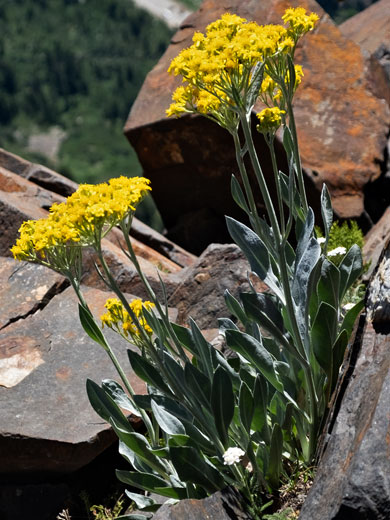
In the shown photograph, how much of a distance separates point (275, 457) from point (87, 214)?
4.81ft

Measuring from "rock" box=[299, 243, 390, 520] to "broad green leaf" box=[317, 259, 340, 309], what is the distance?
189 mm

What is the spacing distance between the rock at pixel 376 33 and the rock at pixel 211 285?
142 inches

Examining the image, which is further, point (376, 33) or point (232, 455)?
point (376, 33)

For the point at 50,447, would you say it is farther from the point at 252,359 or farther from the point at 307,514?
the point at 307,514

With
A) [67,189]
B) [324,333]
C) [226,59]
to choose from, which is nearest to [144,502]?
[324,333]

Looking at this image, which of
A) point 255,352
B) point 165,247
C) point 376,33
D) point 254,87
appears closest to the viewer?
point 254,87

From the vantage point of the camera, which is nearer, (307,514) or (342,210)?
(307,514)

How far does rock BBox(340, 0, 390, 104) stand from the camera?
957 centimetres

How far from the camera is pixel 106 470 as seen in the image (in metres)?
5.51

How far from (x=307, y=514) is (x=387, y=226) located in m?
4.19

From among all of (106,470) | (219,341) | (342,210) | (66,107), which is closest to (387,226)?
(342,210)

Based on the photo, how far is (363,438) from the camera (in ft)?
11.0

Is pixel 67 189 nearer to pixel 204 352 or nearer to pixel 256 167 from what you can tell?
pixel 204 352

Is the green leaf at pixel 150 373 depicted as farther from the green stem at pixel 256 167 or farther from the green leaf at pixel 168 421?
the green stem at pixel 256 167
